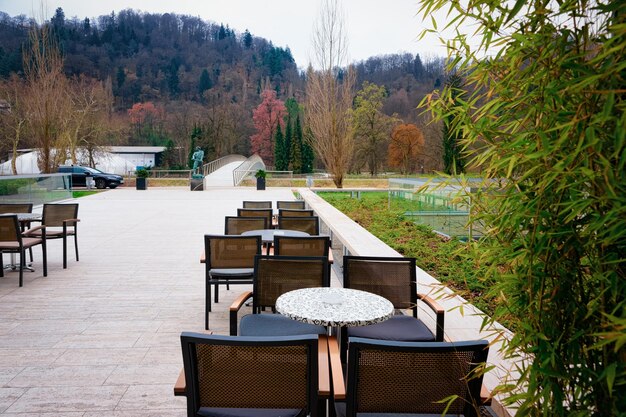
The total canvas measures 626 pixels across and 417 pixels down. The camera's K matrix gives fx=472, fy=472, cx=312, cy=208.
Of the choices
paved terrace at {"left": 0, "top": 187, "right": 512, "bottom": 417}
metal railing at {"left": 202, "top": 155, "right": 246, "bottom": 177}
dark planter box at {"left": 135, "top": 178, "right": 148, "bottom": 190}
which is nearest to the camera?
paved terrace at {"left": 0, "top": 187, "right": 512, "bottom": 417}

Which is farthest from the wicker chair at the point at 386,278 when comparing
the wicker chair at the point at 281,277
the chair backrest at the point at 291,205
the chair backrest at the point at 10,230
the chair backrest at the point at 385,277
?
the chair backrest at the point at 291,205

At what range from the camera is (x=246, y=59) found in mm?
93438

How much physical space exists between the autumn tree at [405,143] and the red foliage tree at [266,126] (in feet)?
68.7

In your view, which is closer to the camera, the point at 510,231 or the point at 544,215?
the point at 544,215

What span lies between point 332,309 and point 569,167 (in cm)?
188

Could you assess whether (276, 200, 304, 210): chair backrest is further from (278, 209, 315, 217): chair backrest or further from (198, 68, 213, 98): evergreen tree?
(198, 68, 213, 98): evergreen tree

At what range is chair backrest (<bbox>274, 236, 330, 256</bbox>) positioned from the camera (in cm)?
464

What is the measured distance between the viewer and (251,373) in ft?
6.38

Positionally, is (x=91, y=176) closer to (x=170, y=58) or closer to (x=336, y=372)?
(x=336, y=372)

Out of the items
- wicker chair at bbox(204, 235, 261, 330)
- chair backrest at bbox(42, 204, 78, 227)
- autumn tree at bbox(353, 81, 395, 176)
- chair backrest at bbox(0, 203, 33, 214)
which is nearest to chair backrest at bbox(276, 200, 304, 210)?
chair backrest at bbox(42, 204, 78, 227)

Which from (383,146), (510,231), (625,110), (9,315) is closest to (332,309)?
(510,231)

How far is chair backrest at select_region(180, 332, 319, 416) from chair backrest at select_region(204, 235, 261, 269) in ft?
8.81

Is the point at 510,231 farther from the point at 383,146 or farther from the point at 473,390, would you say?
the point at 383,146

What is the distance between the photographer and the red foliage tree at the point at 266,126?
60781 millimetres
